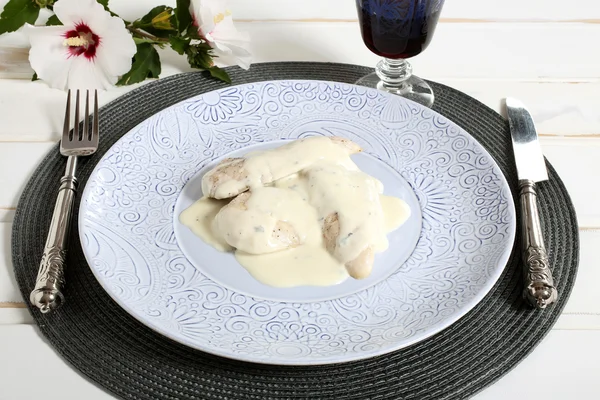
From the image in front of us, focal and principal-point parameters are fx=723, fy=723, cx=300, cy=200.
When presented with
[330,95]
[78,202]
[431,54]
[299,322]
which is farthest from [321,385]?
[431,54]

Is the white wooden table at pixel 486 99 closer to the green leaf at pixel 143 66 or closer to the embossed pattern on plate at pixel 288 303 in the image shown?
the green leaf at pixel 143 66

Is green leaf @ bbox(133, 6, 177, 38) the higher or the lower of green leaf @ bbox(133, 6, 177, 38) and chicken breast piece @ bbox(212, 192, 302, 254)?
the higher

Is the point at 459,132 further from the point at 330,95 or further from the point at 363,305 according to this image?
the point at 363,305

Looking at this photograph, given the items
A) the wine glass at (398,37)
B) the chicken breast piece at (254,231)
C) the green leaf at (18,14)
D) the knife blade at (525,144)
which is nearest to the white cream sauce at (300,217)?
the chicken breast piece at (254,231)

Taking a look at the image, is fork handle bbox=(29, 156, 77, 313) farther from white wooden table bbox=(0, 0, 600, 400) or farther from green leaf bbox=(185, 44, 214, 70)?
green leaf bbox=(185, 44, 214, 70)

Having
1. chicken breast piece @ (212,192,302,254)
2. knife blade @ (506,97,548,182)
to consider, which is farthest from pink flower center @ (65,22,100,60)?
knife blade @ (506,97,548,182)
